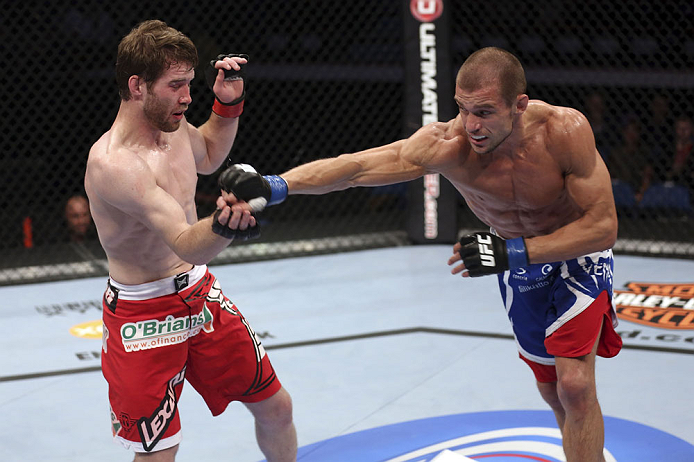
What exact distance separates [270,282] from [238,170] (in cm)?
320

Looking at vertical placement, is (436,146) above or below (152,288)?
above

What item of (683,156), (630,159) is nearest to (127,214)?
(630,159)

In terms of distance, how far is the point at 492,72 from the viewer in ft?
7.25

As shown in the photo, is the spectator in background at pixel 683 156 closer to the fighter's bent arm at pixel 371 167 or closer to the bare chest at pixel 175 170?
the fighter's bent arm at pixel 371 167

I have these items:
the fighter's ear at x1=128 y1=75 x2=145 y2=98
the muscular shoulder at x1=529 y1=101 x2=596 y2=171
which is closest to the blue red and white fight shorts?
the muscular shoulder at x1=529 y1=101 x2=596 y2=171

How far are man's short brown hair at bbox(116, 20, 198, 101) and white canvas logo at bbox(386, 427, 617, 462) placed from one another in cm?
150

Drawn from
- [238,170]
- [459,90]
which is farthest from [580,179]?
[238,170]

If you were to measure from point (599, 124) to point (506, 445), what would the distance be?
4.03 metres

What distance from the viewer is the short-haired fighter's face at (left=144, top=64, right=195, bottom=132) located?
2.20 metres

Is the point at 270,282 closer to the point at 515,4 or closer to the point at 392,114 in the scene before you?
the point at 392,114

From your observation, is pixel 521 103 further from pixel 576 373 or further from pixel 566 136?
pixel 576 373

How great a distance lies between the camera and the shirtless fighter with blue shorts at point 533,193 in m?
2.24

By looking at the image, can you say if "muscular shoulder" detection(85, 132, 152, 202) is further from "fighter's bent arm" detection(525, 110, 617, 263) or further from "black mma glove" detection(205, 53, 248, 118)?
"fighter's bent arm" detection(525, 110, 617, 263)

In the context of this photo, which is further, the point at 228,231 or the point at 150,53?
the point at 150,53
